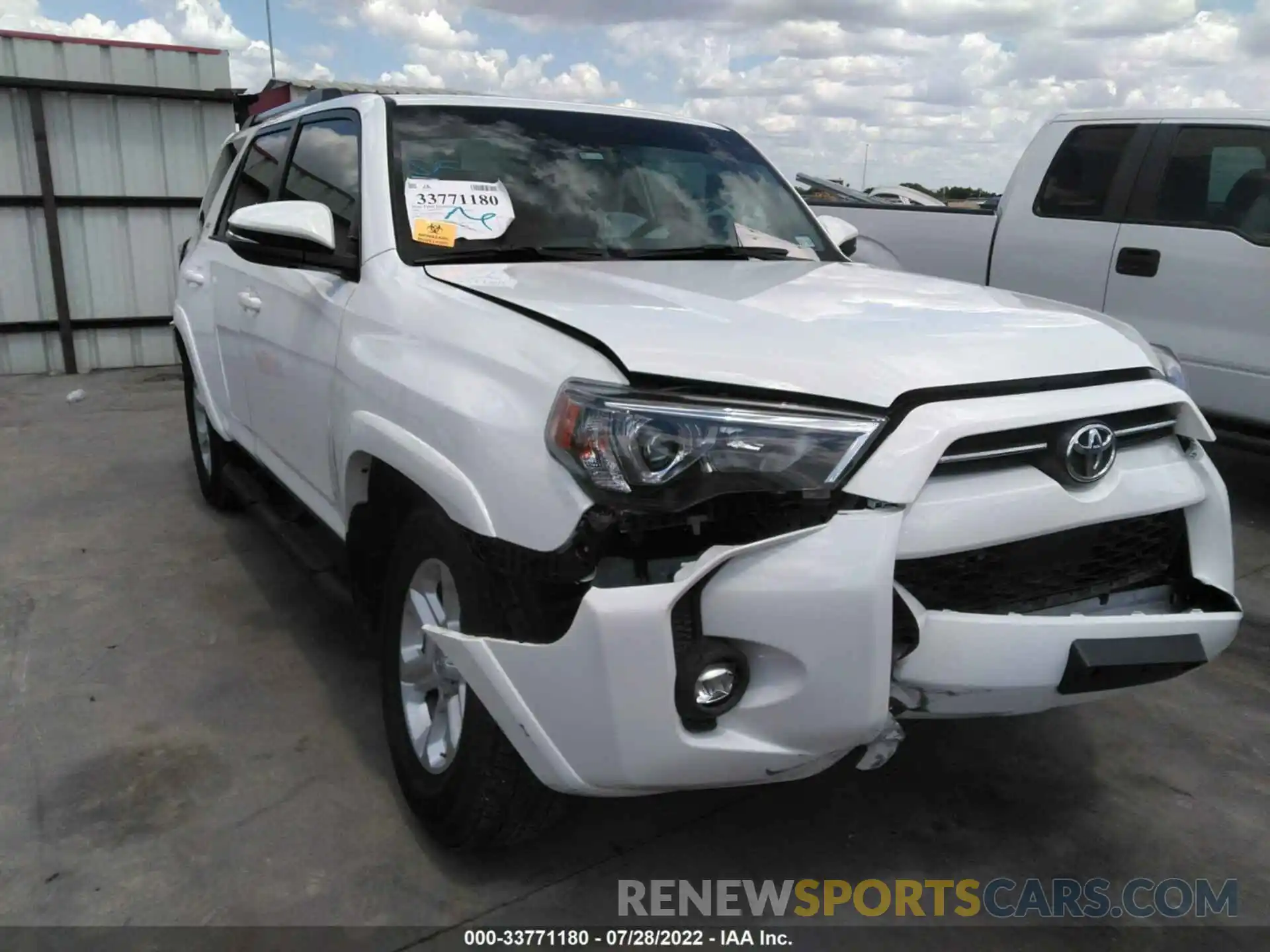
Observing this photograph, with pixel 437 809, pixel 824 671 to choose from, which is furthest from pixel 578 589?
pixel 437 809

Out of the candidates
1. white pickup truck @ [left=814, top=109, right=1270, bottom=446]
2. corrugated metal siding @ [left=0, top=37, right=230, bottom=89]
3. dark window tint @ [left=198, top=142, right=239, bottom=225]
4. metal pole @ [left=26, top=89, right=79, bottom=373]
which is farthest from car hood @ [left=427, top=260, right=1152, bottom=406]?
corrugated metal siding @ [left=0, top=37, right=230, bottom=89]

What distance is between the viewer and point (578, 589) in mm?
1885

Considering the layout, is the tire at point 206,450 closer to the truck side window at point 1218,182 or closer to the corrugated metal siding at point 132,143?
the truck side window at point 1218,182

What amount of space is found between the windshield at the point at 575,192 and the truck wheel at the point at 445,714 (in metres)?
0.87

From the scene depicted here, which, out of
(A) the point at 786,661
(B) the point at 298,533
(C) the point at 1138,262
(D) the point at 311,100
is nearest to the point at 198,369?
(D) the point at 311,100

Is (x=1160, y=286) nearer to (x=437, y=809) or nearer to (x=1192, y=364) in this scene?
(x=1192, y=364)

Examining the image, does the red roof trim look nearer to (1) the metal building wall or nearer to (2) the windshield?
(1) the metal building wall

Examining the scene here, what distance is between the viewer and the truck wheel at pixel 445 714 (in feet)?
7.15

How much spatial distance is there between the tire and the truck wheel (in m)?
2.65

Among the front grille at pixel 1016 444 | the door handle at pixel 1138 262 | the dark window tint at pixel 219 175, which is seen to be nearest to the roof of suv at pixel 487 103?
the dark window tint at pixel 219 175

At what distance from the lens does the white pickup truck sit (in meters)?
5.18

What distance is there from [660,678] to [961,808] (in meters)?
1.31

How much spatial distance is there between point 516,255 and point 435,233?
0.23 metres

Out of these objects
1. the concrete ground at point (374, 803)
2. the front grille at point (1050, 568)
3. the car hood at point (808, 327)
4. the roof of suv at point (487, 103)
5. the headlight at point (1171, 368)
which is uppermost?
the roof of suv at point (487, 103)
